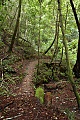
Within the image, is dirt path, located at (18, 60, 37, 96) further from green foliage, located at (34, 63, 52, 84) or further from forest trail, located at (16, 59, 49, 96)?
green foliage, located at (34, 63, 52, 84)

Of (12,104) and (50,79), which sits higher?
(12,104)

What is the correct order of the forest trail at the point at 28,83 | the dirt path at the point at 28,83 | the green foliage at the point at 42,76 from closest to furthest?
the forest trail at the point at 28,83, the dirt path at the point at 28,83, the green foliage at the point at 42,76

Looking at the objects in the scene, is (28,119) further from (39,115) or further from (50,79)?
(50,79)

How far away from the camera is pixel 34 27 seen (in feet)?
82.4

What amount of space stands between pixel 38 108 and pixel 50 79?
30.5ft

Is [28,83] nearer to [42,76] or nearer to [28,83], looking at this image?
[28,83]

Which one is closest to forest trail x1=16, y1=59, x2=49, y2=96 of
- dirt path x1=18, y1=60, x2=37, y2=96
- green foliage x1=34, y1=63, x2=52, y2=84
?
dirt path x1=18, y1=60, x2=37, y2=96

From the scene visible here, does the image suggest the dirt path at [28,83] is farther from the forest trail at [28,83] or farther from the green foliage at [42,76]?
the green foliage at [42,76]

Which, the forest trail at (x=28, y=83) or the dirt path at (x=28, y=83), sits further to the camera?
the dirt path at (x=28, y=83)

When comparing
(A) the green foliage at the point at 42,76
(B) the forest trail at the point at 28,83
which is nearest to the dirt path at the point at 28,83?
(B) the forest trail at the point at 28,83

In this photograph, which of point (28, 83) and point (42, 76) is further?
point (42, 76)

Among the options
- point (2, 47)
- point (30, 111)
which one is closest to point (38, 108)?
point (30, 111)

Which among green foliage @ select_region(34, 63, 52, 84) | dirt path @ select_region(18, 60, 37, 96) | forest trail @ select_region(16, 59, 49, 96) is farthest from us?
green foliage @ select_region(34, 63, 52, 84)

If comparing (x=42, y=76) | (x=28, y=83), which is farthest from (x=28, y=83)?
(x=42, y=76)
